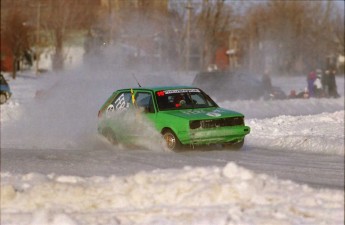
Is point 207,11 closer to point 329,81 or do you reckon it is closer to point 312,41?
point 329,81

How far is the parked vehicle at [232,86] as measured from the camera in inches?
894

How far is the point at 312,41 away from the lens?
1700 inches

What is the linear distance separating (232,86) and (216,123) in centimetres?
1534

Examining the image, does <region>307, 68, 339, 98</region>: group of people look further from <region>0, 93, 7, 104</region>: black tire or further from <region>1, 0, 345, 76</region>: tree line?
<region>0, 93, 7, 104</region>: black tire

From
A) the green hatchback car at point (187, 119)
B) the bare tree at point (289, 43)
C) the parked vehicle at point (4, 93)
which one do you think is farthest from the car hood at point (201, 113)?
the parked vehicle at point (4, 93)

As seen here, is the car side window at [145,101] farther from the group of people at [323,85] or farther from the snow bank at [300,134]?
the group of people at [323,85]

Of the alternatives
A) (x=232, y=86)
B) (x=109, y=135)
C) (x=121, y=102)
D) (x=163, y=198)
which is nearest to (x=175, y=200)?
(x=163, y=198)

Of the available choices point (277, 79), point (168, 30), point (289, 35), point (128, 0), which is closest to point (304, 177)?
point (128, 0)

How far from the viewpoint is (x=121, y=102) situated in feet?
27.0

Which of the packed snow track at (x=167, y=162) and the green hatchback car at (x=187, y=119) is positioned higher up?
the green hatchback car at (x=187, y=119)

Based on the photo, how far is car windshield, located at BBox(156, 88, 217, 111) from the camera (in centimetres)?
1016

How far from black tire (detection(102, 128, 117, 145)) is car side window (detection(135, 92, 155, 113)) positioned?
21.6 inches

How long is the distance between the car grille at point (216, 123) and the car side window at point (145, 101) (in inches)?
25.5

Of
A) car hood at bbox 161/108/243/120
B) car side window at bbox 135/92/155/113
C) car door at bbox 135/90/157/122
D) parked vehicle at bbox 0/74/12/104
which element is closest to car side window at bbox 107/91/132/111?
car door at bbox 135/90/157/122
